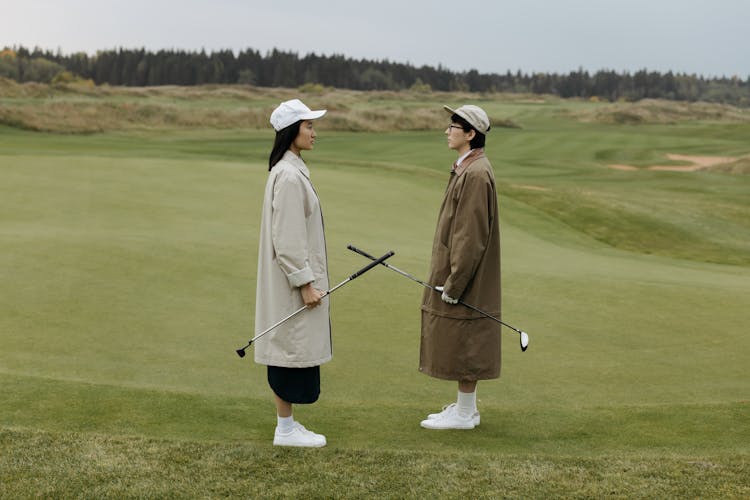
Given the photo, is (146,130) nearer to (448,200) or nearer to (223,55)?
(448,200)

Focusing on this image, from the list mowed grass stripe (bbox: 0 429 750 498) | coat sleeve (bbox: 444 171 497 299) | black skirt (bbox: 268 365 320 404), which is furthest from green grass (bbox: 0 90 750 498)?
coat sleeve (bbox: 444 171 497 299)

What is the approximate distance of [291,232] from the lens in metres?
5.18

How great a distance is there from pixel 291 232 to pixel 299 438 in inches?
48.2

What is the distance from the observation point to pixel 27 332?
759 centimetres

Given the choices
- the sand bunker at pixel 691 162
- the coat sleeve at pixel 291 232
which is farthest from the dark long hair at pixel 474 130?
the sand bunker at pixel 691 162

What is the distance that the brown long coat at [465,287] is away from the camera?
566cm

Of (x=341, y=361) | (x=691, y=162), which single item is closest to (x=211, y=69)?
(x=691, y=162)

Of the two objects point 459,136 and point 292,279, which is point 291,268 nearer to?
point 292,279

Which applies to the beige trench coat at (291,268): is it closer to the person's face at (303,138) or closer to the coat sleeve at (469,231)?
the person's face at (303,138)

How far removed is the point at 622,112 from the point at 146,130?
41.9m

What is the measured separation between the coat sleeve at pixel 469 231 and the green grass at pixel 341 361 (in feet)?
3.30

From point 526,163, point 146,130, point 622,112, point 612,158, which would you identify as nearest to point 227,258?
point 526,163

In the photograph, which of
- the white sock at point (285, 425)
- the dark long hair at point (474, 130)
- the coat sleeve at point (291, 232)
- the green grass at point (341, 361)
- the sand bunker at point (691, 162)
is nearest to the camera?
the green grass at point (341, 361)

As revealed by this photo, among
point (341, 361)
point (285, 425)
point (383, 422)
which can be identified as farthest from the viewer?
point (341, 361)
